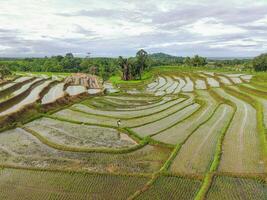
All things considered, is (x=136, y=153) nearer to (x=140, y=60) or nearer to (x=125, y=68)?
(x=125, y=68)

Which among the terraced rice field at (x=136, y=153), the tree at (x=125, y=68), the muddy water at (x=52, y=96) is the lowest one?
the terraced rice field at (x=136, y=153)

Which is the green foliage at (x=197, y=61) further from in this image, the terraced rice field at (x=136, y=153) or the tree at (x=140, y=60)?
the terraced rice field at (x=136, y=153)

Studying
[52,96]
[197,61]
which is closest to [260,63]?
[197,61]

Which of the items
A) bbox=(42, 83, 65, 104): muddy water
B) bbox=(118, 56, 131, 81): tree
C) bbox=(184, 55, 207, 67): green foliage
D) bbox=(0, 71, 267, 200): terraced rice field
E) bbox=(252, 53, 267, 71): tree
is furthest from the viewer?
bbox=(184, 55, 207, 67): green foliage

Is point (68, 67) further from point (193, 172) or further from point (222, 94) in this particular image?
point (193, 172)

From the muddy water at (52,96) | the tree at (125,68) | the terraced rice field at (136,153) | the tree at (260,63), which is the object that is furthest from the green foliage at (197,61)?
the terraced rice field at (136,153)

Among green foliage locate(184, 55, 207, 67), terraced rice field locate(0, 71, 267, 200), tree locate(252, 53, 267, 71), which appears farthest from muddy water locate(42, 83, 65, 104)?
green foliage locate(184, 55, 207, 67)

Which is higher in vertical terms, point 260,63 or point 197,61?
point 197,61

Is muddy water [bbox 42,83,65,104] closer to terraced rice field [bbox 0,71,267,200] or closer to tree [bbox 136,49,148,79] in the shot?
terraced rice field [bbox 0,71,267,200]

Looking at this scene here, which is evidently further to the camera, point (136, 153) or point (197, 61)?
point (197, 61)
